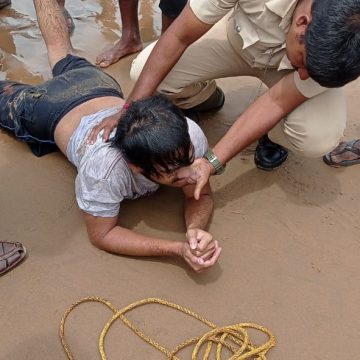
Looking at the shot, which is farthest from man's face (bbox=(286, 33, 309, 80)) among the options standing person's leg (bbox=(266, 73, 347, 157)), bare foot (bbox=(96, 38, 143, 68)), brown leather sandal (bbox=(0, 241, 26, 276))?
bare foot (bbox=(96, 38, 143, 68))

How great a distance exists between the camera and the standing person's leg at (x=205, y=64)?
2.38 metres

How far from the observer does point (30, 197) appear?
7.36 ft

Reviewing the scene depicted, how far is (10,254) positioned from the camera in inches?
75.8

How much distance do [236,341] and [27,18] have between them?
283cm

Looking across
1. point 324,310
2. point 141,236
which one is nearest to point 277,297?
point 324,310

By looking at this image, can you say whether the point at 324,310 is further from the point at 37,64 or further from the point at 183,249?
the point at 37,64

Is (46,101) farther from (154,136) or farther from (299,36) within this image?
(299,36)

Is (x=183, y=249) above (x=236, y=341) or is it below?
above

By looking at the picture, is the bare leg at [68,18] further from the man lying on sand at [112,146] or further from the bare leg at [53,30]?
the man lying on sand at [112,146]

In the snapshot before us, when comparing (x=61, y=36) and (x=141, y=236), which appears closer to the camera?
(x=141, y=236)

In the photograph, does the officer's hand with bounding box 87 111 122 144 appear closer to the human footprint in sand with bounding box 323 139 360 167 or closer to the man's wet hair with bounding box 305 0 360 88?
the man's wet hair with bounding box 305 0 360 88

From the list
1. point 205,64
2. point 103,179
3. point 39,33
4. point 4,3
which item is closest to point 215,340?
point 103,179

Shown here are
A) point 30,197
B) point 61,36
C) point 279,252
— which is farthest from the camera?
point 61,36

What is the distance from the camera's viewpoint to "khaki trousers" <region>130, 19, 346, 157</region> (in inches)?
83.9
